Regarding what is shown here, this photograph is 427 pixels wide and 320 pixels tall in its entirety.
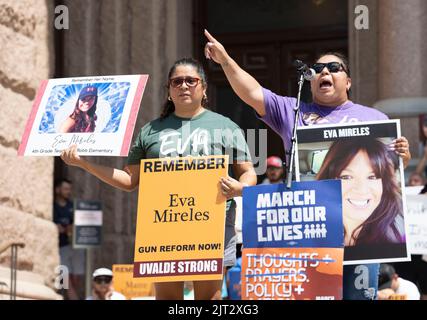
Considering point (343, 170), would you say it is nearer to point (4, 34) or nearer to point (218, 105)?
point (4, 34)

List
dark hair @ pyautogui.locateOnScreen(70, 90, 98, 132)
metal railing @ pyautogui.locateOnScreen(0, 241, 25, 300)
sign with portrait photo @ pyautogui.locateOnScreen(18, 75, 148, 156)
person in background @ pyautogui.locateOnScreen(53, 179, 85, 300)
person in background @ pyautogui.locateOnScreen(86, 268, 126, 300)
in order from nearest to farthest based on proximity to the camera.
A: sign with portrait photo @ pyautogui.locateOnScreen(18, 75, 148, 156)
dark hair @ pyautogui.locateOnScreen(70, 90, 98, 132)
metal railing @ pyautogui.locateOnScreen(0, 241, 25, 300)
person in background @ pyautogui.locateOnScreen(86, 268, 126, 300)
person in background @ pyautogui.locateOnScreen(53, 179, 85, 300)

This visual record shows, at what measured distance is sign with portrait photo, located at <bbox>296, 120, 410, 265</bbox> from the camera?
19.9ft

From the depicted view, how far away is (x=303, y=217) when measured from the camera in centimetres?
588

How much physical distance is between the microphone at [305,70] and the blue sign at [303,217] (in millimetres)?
554

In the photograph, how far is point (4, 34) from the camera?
10.5 m

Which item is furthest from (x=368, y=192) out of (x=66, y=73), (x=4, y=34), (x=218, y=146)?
(x=66, y=73)

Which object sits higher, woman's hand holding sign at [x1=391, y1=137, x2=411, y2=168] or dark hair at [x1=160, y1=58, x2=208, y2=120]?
dark hair at [x1=160, y1=58, x2=208, y2=120]

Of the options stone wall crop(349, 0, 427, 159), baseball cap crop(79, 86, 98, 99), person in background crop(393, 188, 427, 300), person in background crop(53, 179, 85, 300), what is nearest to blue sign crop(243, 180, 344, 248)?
baseball cap crop(79, 86, 98, 99)

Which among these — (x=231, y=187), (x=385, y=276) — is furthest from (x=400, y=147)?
(x=385, y=276)

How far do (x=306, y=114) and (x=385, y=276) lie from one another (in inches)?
159

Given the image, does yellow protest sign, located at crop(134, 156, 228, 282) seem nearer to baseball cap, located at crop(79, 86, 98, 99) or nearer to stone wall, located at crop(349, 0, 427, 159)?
baseball cap, located at crop(79, 86, 98, 99)

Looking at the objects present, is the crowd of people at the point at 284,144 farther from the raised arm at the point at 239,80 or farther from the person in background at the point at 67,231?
the person in background at the point at 67,231

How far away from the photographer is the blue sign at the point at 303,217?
588 cm

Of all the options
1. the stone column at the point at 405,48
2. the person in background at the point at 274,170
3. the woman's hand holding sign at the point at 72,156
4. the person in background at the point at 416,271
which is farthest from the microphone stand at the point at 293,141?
the stone column at the point at 405,48
